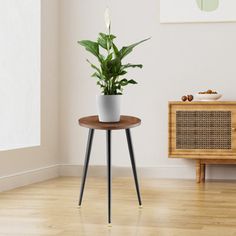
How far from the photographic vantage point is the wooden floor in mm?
3117

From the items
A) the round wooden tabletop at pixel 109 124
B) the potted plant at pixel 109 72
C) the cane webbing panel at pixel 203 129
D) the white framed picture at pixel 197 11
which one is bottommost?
the cane webbing panel at pixel 203 129

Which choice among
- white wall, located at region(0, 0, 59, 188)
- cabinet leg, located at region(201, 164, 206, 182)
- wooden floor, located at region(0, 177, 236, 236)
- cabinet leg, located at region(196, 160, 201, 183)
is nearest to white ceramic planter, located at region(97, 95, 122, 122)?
wooden floor, located at region(0, 177, 236, 236)

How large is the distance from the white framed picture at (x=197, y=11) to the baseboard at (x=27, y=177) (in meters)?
1.62

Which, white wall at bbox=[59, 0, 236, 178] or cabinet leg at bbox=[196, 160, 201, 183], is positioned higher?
white wall at bbox=[59, 0, 236, 178]

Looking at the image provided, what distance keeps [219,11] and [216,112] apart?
0.90 meters

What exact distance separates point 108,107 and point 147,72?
2.26m

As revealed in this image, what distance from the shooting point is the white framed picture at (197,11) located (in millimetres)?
5492

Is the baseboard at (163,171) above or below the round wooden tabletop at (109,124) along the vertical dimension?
below

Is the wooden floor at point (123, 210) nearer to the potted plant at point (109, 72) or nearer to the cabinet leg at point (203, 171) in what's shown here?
the cabinet leg at point (203, 171)

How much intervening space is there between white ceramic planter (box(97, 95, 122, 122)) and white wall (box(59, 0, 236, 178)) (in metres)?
2.19

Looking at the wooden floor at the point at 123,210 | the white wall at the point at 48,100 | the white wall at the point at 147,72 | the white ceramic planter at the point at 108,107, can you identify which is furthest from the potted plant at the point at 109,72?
the white wall at the point at 147,72

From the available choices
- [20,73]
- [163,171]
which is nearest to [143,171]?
[163,171]

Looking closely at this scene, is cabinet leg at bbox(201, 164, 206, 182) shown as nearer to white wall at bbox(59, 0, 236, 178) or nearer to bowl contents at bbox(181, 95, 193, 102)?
white wall at bbox(59, 0, 236, 178)

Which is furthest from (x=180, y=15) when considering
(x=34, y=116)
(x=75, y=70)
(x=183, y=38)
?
(x=34, y=116)
